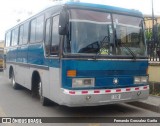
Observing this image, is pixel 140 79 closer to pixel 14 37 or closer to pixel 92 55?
pixel 92 55

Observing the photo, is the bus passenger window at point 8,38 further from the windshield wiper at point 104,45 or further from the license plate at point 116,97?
the license plate at point 116,97

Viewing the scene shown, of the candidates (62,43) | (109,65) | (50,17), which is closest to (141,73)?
(109,65)

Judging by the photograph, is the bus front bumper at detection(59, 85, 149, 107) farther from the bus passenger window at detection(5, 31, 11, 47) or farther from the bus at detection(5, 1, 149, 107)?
the bus passenger window at detection(5, 31, 11, 47)

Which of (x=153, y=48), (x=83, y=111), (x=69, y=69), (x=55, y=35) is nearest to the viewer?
(x=69, y=69)

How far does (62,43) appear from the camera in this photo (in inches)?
289

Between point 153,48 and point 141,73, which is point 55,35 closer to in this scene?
point 141,73

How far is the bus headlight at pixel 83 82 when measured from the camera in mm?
7164

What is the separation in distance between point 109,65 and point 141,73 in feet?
3.78

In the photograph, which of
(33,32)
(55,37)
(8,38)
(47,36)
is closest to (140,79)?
(55,37)

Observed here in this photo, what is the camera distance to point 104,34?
761cm

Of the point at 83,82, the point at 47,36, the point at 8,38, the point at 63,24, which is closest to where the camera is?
the point at 63,24

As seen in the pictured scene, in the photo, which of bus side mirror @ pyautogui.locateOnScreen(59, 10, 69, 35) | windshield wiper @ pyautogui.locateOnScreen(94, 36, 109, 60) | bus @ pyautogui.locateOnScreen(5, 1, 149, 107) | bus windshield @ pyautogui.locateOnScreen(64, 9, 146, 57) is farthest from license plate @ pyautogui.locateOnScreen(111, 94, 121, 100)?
bus side mirror @ pyautogui.locateOnScreen(59, 10, 69, 35)

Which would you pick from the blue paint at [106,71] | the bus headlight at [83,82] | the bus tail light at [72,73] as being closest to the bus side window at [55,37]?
the blue paint at [106,71]

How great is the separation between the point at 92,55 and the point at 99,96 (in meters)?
1.03
